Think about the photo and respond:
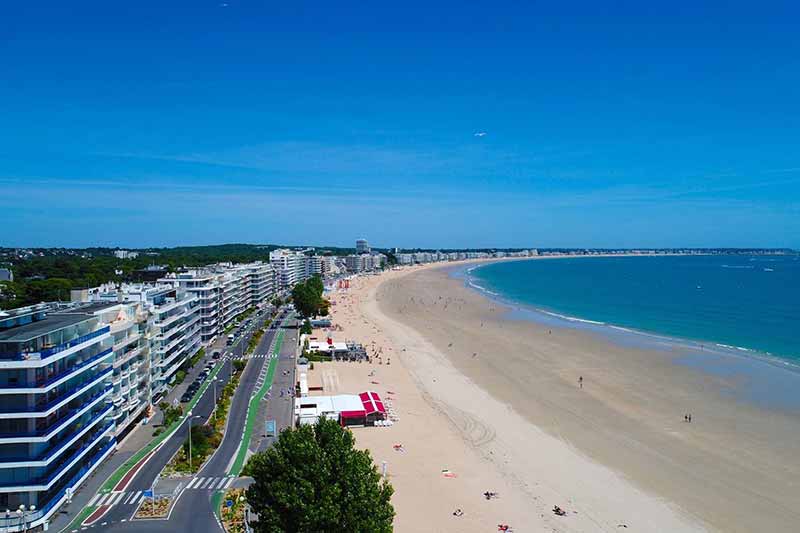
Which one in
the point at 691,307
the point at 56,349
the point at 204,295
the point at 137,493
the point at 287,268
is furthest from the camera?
the point at 287,268

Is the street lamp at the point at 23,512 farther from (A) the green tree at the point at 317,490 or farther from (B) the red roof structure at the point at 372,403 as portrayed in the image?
(B) the red roof structure at the point at 372,403

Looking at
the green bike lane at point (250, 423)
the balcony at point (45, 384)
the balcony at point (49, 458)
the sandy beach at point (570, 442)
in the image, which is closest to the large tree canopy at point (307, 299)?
the sandy beach at point (570, 442)

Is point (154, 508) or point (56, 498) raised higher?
point (56, 498)

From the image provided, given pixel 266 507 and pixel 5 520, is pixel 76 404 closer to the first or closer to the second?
pixel 5 520

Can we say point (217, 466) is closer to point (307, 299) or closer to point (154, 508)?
point (154, 508)

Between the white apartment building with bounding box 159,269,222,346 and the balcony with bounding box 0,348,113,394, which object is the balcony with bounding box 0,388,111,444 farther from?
the white apartment building with bounding box 159,269,222,346

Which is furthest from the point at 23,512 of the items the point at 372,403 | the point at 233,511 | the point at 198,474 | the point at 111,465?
the point at 372,403

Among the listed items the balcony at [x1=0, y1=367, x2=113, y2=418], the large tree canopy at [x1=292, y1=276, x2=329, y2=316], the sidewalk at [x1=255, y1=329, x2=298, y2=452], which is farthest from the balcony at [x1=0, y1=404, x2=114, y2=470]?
the large tree canopy at [x1=292, y1=276, x2=329, y2=316]
